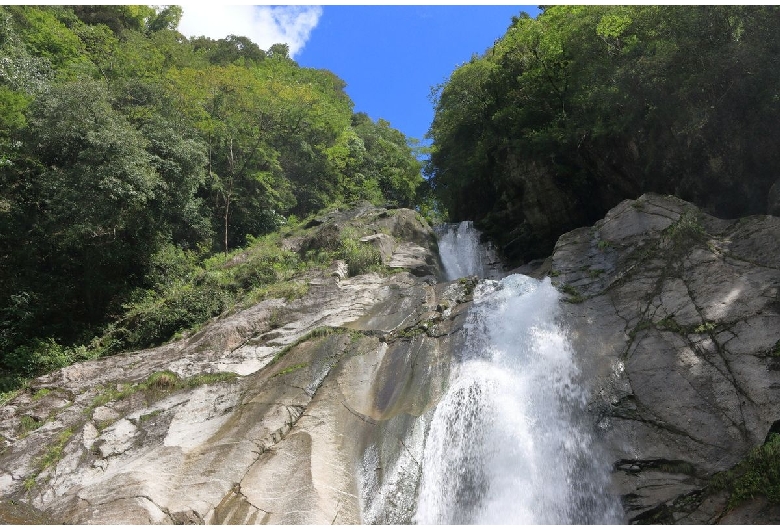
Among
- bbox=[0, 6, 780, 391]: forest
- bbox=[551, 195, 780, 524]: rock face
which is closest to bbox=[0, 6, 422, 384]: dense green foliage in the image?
bbox=[0, 6, 780, 391]: forest

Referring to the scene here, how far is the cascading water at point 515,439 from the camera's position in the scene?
417 inches

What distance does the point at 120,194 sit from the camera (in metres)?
19.5

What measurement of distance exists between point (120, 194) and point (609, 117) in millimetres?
17398

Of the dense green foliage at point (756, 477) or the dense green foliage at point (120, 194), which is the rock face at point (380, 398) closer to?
the dense green foliage at point (756, 477)

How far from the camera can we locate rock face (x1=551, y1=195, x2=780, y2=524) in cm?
997

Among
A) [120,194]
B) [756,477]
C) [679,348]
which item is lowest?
[756,477]

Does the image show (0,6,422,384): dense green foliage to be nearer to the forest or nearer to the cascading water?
the forest

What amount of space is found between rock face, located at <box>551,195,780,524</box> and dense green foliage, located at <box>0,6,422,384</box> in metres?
12.0

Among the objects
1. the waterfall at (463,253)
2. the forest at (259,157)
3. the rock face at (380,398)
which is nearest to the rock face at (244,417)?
the rock face at (380,398)

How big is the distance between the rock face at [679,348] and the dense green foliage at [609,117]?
2.54 metres

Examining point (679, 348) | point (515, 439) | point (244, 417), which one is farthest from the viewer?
point (244, 417)

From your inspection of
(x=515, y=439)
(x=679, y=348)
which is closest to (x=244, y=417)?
(x=515, y=439)

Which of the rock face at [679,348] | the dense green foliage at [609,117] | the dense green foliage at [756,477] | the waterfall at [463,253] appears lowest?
the dense green foliage at [756,477]

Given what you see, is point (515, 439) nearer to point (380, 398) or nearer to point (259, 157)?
point (380, 398)
